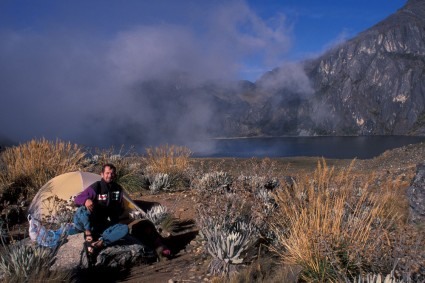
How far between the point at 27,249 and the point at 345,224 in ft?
12.5

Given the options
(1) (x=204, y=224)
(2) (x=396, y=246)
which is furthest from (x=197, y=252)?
(2) (x=396, y=246)

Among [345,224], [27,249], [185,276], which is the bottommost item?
[185,276]

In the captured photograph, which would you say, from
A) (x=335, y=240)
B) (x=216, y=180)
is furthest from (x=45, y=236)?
(x=216, y=180)

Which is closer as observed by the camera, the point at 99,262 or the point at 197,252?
the point at 99,262

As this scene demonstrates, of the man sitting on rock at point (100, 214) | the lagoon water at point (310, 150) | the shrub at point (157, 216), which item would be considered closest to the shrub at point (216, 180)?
the shrub at point (157, 216)

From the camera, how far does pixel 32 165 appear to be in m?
9.34

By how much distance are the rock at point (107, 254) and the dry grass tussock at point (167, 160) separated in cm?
597

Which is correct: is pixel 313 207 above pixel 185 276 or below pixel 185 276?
above

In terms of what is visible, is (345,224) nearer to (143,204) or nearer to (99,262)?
(99,262)

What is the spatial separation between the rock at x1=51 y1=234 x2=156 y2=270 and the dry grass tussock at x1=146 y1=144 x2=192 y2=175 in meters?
5.97

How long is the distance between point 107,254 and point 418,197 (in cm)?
499

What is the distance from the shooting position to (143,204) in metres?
8.88

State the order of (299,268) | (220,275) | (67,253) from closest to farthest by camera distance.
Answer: (299,268) → (220,275) → (67,253)

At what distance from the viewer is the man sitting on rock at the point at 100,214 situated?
553cm
